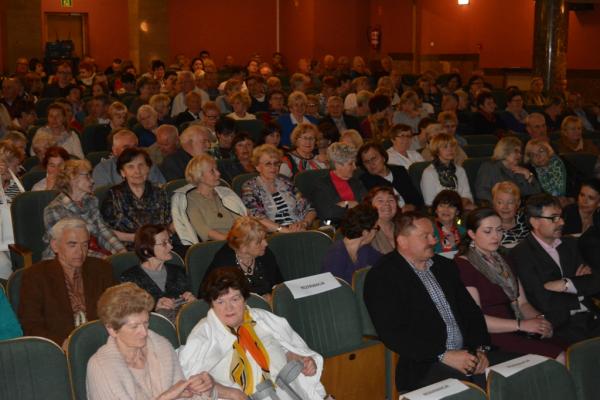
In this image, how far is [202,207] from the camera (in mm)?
5406

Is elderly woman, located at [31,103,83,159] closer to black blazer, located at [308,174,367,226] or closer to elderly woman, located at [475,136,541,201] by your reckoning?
black blazer, located at [308,174,367,226]

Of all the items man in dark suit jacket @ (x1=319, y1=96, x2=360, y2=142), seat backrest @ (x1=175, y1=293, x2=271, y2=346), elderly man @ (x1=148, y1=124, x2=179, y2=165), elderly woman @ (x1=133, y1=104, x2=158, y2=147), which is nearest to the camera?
seat backrest @ (x1=175, y1=293, x2=271, y2=346)

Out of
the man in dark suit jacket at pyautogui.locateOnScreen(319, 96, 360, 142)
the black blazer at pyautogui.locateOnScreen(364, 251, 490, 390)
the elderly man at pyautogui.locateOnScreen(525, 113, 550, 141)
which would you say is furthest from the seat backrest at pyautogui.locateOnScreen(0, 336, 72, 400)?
the elderly man at pyautogui.locateOnScreen(525, 113, 550, 141)

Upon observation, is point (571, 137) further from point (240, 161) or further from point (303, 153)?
point (240, 161)

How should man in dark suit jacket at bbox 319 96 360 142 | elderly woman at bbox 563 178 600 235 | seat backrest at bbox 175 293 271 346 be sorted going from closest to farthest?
seat backrest at bbox 175 293 271 346 → elderly woman at bbox 563 178 600 235 → man in dark suit jacket at bbox 319 96 360 142

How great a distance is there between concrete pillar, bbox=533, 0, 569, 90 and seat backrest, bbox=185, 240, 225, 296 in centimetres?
937

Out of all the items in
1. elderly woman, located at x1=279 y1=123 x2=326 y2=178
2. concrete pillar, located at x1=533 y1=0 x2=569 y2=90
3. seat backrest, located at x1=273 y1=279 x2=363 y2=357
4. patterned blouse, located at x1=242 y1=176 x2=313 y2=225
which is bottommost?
seat backrest, located at x1=273 y1=279 x2=363 y2=357

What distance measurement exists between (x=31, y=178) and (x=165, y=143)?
47.3 inches

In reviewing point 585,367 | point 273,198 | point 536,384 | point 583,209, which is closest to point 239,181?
point 273,198

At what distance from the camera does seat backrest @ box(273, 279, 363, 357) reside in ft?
13.3

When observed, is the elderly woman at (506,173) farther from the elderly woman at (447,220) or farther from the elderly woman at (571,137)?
the elderly woman at (571,137)

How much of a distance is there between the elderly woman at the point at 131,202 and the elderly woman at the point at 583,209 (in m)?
2.78

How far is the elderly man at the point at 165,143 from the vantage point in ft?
22.7

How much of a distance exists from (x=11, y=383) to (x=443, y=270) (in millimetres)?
2028
